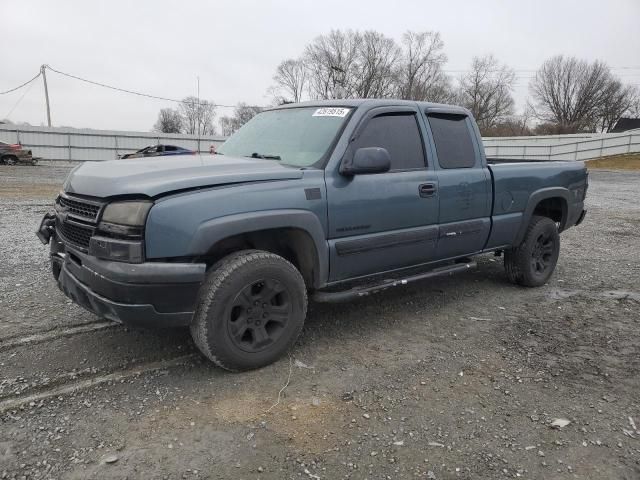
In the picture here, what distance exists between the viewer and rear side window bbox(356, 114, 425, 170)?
157 inches

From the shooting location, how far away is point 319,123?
402 centimetres

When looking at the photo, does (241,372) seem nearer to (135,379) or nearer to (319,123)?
(135,379)

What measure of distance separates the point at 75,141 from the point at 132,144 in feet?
11.4

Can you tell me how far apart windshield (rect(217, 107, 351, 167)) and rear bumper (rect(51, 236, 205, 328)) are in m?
1.31

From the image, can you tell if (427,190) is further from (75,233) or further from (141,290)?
(75,233)

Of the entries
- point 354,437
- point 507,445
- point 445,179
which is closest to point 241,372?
point 354,437

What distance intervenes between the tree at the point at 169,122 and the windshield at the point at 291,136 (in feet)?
243

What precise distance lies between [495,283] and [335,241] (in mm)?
2881

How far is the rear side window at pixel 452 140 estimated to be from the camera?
446 centimetres

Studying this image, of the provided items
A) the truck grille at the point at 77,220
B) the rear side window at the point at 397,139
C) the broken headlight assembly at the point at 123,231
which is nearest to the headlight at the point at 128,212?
the broken headlight assembly at the point at 123,231

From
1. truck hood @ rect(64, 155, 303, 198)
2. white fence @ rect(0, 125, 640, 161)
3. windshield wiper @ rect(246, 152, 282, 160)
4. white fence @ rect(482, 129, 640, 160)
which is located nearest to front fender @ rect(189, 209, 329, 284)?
truck hood @ rect(64, 155, 303, 198)

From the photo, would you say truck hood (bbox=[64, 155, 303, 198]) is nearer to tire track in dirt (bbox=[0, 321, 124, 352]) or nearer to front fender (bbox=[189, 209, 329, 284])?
front fender (bbox=[189, 209, 329, 284])

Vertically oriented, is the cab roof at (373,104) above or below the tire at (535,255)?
above

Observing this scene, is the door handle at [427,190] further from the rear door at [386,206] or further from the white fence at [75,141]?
the white fence at [75,141]
